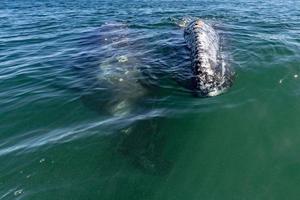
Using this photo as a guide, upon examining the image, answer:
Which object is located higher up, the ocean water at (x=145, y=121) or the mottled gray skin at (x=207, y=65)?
the mottled gray skin at (x=207, y=65)

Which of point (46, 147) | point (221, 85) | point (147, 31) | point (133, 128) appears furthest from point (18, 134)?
point (147, 31)

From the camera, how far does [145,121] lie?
7.94m

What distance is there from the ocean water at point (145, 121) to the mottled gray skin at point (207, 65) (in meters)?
0.30

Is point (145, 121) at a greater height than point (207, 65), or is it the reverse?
point (207, 65)

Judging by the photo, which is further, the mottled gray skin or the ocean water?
the mottled gray skin

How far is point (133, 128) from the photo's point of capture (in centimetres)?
773

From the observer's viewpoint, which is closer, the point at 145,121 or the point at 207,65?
the point at 145,121

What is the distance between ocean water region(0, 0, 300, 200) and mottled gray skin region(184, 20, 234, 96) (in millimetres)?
305

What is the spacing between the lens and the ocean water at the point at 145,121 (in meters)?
6.23

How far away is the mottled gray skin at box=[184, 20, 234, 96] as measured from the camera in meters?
9.03

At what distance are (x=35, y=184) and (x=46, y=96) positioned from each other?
365cm

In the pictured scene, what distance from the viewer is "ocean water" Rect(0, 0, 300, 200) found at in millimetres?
6227

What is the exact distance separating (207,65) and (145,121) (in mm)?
2882

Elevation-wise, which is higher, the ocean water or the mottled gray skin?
the mottled gray skin
